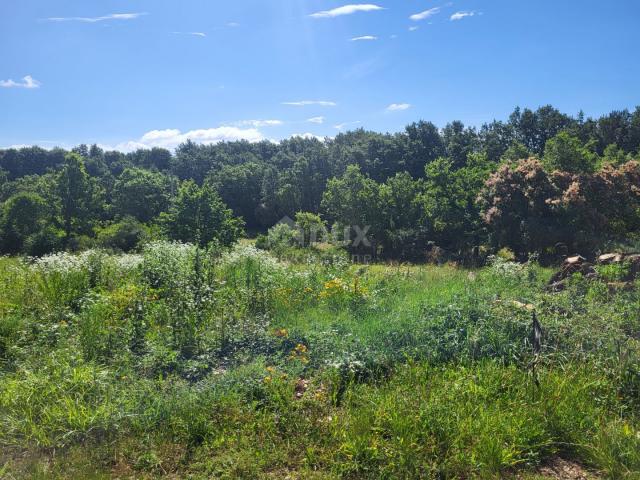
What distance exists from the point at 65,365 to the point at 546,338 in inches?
199

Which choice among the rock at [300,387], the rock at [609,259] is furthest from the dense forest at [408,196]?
the rock at [300,387]

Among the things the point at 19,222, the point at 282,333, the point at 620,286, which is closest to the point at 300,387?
the point at 282,333

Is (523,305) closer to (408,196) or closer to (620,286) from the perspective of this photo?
(620,286)

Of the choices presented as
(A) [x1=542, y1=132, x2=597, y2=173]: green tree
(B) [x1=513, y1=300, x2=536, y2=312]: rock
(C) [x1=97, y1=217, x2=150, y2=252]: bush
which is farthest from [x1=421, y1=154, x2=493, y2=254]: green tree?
(C) [x1=97, y1=217, x2=150, y2=252]: bush

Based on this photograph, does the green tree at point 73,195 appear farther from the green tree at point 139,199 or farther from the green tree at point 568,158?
the green tree at point 568,158

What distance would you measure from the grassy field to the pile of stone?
59cm

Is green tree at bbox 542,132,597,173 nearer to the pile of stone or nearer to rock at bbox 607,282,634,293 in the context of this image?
the pile of stone

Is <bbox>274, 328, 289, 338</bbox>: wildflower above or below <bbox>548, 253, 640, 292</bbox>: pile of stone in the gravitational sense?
below

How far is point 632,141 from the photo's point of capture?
28969 millimetres

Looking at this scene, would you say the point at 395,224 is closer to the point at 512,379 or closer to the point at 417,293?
the point at 417,293

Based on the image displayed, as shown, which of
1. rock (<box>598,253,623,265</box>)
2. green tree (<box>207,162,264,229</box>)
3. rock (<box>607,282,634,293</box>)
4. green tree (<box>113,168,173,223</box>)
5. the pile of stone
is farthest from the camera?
green tree (<box>207,162,264,229</box>)

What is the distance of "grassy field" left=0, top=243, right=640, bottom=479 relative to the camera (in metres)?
3.34

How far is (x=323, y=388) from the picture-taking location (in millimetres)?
4211

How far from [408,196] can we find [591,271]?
14.4m
